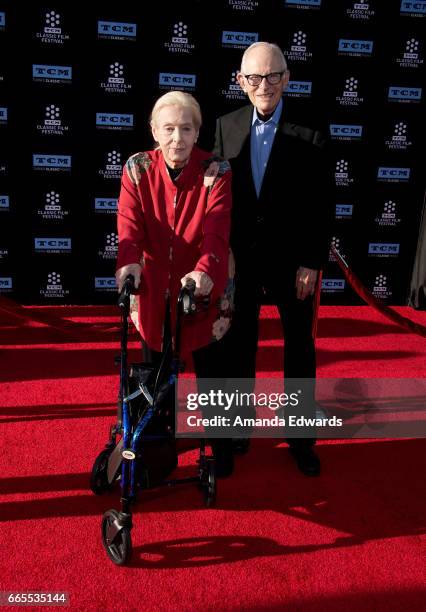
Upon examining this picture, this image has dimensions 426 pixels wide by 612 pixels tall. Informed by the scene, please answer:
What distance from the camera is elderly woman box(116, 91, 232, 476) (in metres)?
2.31

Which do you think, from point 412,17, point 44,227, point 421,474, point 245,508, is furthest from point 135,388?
point 412,17

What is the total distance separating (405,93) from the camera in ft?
19.0

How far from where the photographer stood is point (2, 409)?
11.5 ft

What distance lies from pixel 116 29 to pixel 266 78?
3.35 meters

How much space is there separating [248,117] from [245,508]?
70.4 inches

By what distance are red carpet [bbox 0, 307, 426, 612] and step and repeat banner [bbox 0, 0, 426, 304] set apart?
7.50ft

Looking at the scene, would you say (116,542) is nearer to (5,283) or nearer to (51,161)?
(5,283)

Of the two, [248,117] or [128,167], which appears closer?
[128,167]

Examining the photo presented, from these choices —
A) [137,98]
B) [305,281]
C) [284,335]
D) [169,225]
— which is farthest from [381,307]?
[137,98]

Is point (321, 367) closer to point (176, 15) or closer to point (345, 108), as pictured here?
point (345, 108)

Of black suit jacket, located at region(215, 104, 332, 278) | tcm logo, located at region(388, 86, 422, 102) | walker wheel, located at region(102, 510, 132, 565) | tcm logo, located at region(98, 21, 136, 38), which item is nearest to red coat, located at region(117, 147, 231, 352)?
black suit jacket, located at region(215, 104, 332, 278)

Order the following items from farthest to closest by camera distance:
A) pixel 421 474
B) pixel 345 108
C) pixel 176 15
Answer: pixel 345 108
pixel 176 15
pixel 421 474

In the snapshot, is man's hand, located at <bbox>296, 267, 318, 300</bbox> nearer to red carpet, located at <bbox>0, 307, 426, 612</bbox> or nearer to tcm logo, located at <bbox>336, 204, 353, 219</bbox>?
red carpet, located at <bbox>0, 307, 426, 612</bbox>

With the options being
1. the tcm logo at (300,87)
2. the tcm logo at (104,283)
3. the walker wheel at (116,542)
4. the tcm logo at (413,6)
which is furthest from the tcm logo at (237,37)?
the walker wheel at (116,542)
